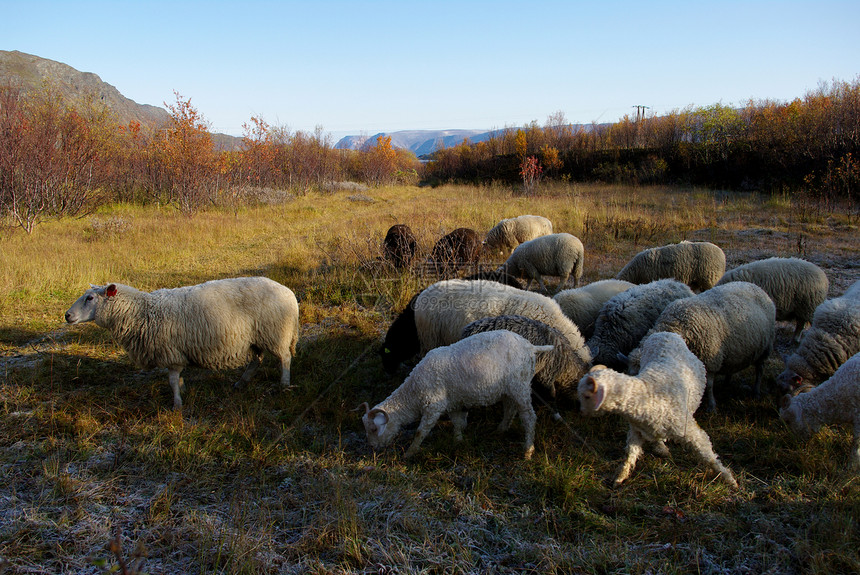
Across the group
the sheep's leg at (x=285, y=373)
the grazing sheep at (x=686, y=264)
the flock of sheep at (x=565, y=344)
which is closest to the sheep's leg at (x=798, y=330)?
the flock of sheep at (x=565, y=344)

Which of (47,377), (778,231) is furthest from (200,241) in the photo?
(778,231)

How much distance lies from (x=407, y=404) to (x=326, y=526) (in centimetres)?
123

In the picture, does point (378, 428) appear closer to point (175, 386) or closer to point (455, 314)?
point (455, 314)

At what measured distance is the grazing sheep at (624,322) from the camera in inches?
189

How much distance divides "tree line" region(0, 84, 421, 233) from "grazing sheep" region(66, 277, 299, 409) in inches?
432

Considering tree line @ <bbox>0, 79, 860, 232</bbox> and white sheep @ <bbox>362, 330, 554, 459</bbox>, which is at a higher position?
tree line @ <bbox>0, 79, 860, 232</bbox>

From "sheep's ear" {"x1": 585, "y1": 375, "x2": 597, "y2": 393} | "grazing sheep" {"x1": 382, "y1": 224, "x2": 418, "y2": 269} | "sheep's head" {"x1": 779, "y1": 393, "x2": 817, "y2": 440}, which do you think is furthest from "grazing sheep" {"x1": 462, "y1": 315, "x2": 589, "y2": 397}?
"grazing sheep" {"x1": 382, "y1": 224, "x2": 418, "y2": 269}

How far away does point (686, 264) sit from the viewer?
7250mm

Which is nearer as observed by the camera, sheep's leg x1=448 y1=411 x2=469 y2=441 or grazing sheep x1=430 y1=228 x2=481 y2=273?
sheep's leg x1=448 y1=411 x2=469 y2=441

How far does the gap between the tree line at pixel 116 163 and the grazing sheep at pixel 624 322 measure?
48.9 ft

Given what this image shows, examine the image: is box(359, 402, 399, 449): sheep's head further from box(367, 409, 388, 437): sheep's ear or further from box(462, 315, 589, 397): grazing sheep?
box(462, 315, 589, 397): grazing sheep

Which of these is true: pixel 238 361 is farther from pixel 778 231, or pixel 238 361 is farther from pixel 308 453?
Answer: pixel 778 231

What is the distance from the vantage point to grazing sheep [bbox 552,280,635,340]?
5668 mm

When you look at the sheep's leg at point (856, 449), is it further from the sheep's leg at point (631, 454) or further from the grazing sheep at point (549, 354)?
the grazing sheep at point (549, 354)
